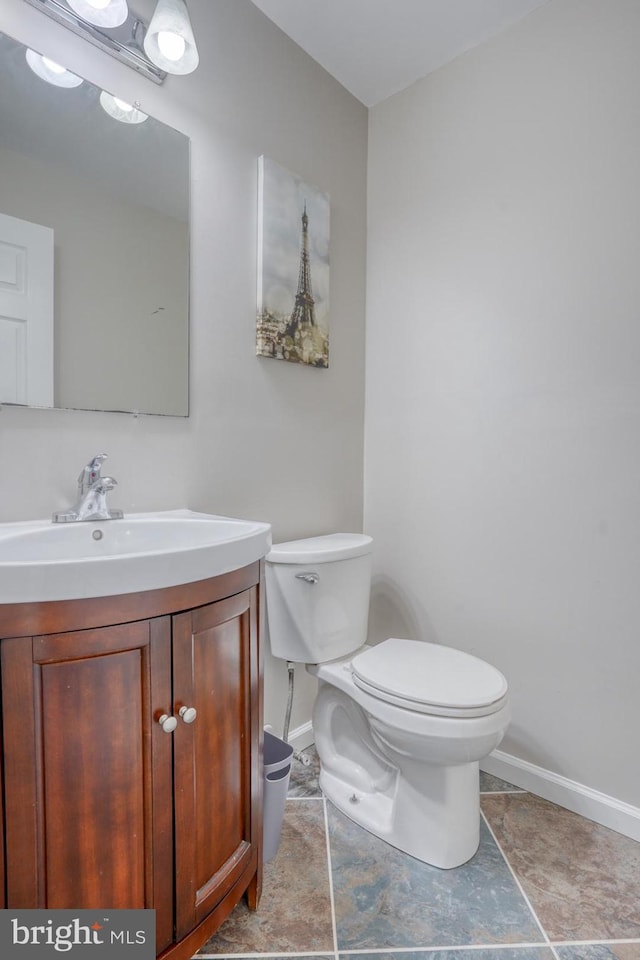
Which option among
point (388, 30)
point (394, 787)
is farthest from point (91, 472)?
point (388, 30)

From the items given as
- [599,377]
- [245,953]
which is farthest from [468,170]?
[245,953]

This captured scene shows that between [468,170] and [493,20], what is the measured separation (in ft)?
1.43

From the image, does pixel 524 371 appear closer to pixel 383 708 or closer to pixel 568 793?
pixel 383 708

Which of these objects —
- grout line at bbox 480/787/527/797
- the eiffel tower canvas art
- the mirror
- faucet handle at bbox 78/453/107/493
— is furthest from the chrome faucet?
grout line at bbox 480/787/527/797

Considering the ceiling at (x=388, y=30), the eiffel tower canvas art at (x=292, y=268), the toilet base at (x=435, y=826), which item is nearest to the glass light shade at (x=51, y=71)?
the eiffel tower canvas art at (x=292, y=268)

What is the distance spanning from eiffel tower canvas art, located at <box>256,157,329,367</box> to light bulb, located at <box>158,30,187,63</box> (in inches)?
15.6

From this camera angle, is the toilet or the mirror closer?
the mirror

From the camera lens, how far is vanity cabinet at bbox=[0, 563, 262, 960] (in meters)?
0.76

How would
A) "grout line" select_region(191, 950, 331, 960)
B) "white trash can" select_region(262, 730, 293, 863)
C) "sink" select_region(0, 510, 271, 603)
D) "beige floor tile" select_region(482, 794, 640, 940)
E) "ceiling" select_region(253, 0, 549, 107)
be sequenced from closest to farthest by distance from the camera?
"sink" select_region(0, 510, 271, 603) < "grout line" select_region(191, 950, 331, 960) < "beige floor tile" select_region(482, 794, 640, 940) < "white trash can" select_region(262, 730, 293, 863) < "ceiling" select_region(253, 0, 549, 107)

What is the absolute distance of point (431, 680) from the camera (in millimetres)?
1366

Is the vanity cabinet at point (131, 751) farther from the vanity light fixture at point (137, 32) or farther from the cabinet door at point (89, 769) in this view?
the vanity light fixture at point (137, 32)

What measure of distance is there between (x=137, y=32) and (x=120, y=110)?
201 millimetres

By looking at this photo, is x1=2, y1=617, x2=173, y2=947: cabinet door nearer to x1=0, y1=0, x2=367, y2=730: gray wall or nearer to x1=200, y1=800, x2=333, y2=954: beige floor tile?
x1=200, y1=800, x2=333, y2=954: beige floor tile

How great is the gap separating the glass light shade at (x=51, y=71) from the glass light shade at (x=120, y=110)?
0.06m
